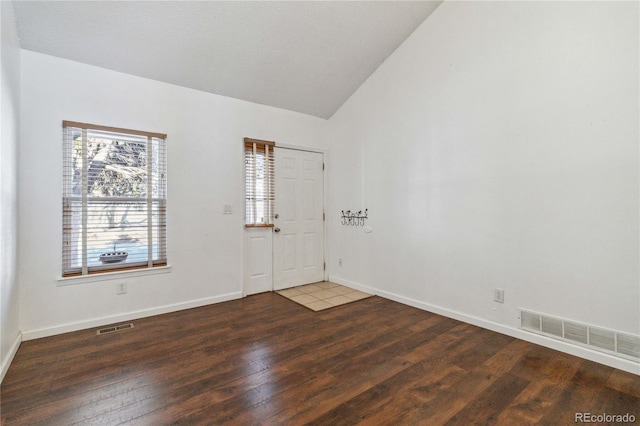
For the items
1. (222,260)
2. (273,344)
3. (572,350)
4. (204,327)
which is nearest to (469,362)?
(572,350)

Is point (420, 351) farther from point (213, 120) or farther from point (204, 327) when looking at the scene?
point (213, 120)

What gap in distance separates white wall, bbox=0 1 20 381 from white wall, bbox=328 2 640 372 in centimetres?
359

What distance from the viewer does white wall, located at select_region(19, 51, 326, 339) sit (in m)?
2.76

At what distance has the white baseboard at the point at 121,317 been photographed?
2.77 metres

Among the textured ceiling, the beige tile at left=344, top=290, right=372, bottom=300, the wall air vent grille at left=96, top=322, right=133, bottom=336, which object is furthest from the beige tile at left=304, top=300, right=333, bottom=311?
the textured ceiling

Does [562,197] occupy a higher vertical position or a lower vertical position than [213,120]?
→ lower

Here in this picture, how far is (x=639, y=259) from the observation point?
2154mm

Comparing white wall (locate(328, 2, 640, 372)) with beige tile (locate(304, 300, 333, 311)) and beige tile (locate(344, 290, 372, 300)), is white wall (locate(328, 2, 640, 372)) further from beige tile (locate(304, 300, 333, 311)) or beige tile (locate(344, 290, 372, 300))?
beige tile (locate(304, 300, 333, 311))

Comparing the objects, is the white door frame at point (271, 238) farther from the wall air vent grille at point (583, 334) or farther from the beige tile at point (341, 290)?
the wall air vent grille at point (583, 334)

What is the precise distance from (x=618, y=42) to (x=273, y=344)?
3.56m
